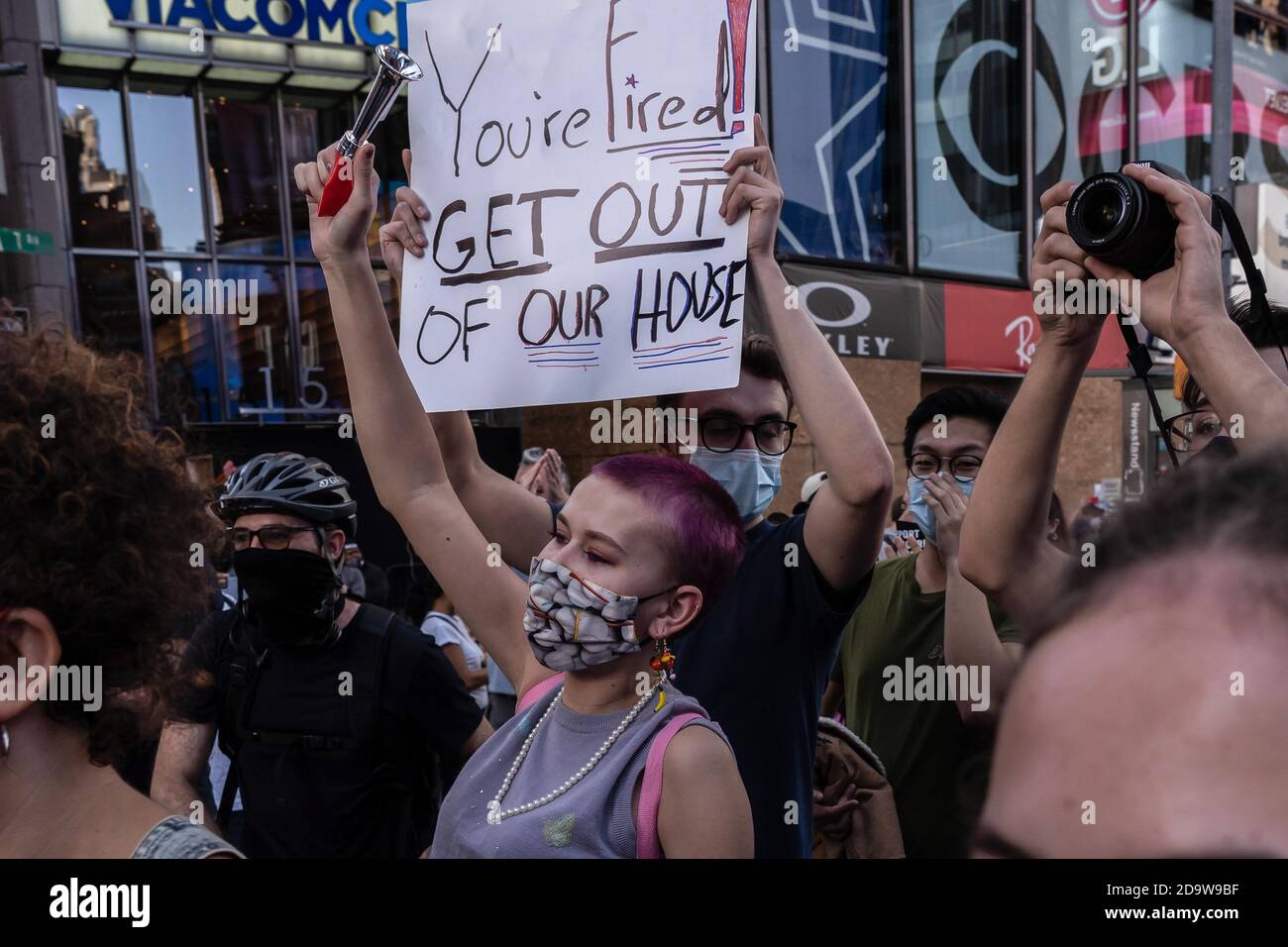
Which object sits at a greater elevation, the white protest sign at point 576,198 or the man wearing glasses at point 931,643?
the white protest sign at point 576,198

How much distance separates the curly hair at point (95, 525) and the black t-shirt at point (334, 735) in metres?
1.15

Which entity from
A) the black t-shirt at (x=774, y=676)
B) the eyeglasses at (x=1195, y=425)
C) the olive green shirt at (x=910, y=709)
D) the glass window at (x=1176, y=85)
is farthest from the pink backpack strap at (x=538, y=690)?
the glass window at (x=1176, y=85)

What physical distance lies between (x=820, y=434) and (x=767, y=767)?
24.8 inches

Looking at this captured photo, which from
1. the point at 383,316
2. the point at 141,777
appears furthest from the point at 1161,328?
the point at 141,777

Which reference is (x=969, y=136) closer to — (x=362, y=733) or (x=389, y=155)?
(x=389, y=155)

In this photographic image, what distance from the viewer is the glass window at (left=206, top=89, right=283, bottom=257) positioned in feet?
35.8

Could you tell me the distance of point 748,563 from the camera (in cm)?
228

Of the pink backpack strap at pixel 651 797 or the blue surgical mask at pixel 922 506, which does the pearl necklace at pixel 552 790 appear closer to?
the pink backpack strap at pixel 651 797

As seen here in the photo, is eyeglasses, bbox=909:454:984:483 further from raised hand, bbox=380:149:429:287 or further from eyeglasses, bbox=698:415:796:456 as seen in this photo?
raised hand, bbox=380:149:429:287

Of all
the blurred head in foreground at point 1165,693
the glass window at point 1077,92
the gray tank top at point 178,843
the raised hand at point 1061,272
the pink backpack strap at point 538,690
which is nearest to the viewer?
the blurred head in foreground at point 1165,693

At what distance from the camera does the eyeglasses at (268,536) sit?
2803mm

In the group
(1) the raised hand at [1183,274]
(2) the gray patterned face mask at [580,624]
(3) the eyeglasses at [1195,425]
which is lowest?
(2) the gray patterned face mask at [580,624]

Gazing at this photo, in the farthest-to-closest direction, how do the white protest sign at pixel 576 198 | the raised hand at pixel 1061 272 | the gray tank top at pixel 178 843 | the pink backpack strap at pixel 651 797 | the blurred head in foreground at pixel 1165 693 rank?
the white protest sign at pixel 576 198 → the raised hand at pixel 1061 272 → the pink backpack strap at pixel 651 797 → the gray tank top at pixel 178 843 → the blurred head in foreground at pixel 1165 693
